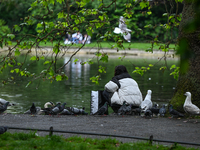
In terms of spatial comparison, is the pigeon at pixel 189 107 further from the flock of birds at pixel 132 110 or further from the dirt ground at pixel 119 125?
the dirt ground at pixel 119 125

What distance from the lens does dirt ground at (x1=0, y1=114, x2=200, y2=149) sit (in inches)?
243

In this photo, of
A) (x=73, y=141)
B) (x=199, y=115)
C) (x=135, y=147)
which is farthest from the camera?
(x=199, y=115)

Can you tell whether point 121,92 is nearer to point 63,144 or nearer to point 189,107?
point 189,107

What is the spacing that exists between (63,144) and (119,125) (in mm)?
2100

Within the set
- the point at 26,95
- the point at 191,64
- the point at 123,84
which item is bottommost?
the point at 26,95

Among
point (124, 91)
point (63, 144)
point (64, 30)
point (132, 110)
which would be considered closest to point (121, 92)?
point (124, 91)

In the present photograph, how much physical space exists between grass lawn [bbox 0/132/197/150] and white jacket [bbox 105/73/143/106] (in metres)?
3.29

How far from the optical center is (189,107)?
7.91 metres

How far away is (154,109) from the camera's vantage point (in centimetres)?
862

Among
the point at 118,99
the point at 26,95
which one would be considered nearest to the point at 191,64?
the point at 118,99

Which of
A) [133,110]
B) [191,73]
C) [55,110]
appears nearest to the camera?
[55,110]

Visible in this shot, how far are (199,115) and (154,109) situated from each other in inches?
43.8

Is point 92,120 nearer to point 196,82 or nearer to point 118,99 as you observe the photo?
point 118,99

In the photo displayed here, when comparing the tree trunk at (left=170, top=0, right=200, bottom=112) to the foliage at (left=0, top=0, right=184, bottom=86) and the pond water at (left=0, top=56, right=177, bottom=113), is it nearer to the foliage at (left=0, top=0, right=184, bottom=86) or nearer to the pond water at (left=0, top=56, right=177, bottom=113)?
the foliage at (left=0, top=0, right=184, bottom=86)
